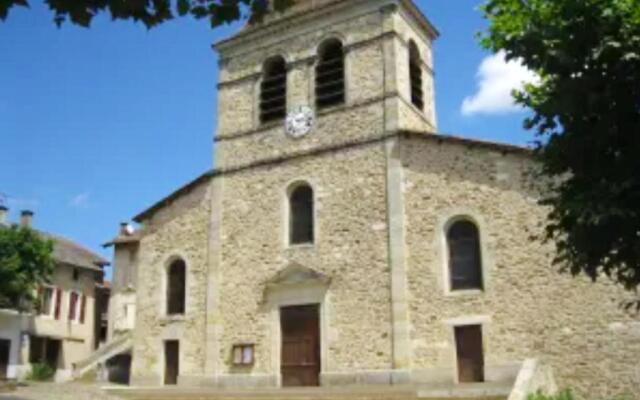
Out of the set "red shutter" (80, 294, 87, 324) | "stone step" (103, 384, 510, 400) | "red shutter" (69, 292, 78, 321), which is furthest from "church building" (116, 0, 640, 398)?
"red shutter" (80, 294, 87, 324)

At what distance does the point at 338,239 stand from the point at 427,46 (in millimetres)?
7216

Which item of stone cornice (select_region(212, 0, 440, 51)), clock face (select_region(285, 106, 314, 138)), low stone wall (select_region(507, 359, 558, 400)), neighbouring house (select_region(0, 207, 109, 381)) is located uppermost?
stone cornice (select_region(212, 0, 440, 51))

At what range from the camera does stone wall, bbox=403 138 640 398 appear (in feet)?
48.7

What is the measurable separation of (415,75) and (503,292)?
7506mm

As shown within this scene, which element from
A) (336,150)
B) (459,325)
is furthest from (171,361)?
(459,325)

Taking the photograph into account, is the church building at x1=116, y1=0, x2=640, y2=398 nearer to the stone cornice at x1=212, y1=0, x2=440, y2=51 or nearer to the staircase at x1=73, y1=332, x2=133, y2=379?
the stone cornice at x1=212, y1=0, x2=440, y2=51

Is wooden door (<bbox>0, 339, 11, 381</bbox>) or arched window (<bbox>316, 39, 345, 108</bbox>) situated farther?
wooden door (<bbox>0, 339, 11, 381</bbox>)

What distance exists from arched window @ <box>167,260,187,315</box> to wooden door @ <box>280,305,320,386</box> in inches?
142

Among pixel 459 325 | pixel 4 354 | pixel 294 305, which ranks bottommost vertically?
pixel 4 354

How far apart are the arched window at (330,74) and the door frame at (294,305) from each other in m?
5.19

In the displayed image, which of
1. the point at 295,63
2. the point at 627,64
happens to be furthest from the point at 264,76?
the point at 627,64

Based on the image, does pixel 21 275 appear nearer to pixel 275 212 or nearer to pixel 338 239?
pixel 275 212

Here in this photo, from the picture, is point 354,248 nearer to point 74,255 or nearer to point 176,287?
point 176,287

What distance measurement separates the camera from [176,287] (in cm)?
2066
